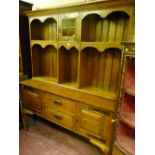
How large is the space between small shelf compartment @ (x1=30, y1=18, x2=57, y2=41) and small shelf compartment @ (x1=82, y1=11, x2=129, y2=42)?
680 mm

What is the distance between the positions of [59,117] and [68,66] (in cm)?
79

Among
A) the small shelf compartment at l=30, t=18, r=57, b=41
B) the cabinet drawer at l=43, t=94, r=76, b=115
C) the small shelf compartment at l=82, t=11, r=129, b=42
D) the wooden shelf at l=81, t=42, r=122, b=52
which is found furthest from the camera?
the small shelf compartment at l=30, t=18, r=57, b=41

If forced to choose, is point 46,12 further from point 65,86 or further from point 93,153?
point 93,153

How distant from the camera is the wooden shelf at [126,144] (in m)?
1.31

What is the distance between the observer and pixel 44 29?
2.52m

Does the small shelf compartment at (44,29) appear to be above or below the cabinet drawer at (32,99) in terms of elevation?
above

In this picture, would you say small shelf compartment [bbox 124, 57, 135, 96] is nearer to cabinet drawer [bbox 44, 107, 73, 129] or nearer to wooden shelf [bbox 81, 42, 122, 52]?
wooden shelf [bbox 81, 42, 122, 52]

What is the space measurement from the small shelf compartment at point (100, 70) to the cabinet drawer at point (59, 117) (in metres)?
0.47

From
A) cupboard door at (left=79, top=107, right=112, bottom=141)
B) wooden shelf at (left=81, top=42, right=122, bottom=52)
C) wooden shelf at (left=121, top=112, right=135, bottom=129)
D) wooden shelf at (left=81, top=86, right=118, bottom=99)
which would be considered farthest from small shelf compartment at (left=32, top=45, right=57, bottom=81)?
wooden shelf at (left=121, top=112, right=135, bottom=129)

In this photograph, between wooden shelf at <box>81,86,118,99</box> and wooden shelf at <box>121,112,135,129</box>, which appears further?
wooden shelf at <box>81,86,118,99</box>

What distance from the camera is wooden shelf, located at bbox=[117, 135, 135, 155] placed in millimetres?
1308

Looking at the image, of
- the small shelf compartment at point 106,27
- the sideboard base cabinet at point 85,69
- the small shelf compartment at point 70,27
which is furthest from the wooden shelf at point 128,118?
the small shelf compartment at point 70,27

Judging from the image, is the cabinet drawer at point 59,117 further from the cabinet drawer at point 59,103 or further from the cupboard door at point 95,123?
the cupboard door at point 95,123
